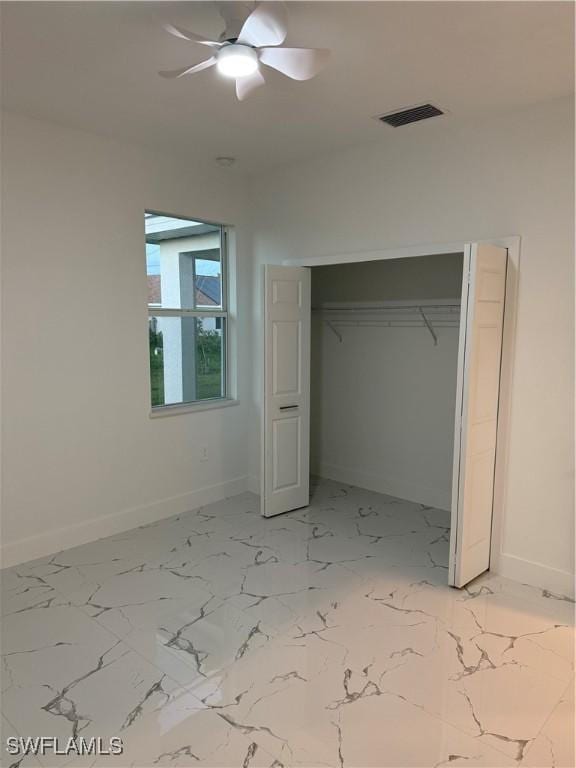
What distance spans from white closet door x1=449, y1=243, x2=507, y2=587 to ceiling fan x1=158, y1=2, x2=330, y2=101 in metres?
1.32

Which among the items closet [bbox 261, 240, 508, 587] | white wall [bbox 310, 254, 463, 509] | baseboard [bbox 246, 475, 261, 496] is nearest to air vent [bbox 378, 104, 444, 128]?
closet [bbox 261, 240, 508, 587]

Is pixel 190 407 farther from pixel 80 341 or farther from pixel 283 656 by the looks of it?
pixel 283 656

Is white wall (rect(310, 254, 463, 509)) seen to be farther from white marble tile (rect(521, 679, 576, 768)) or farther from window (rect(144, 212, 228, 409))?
white marble tile (rect(521, 679, 576, 768))

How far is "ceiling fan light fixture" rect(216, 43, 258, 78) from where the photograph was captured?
2.17 metres

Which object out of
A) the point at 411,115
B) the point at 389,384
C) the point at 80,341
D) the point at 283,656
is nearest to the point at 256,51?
the point at 411,115

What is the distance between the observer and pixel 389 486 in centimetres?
484

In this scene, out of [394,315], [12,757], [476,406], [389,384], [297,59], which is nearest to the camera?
[12,757]

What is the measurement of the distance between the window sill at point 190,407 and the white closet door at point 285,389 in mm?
668

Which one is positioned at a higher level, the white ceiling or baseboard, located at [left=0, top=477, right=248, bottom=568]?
the white ceiling

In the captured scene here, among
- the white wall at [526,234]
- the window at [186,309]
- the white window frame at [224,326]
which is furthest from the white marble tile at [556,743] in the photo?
the window at [186,309]

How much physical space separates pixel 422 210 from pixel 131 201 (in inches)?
81.0

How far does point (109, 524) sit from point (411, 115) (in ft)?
11.2

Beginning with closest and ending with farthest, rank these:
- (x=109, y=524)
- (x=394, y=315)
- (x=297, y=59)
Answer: (x=297, y=59) < (x=109, y=524) < (x=394, y=315)

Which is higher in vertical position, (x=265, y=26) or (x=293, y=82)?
(x=293, y=82)
